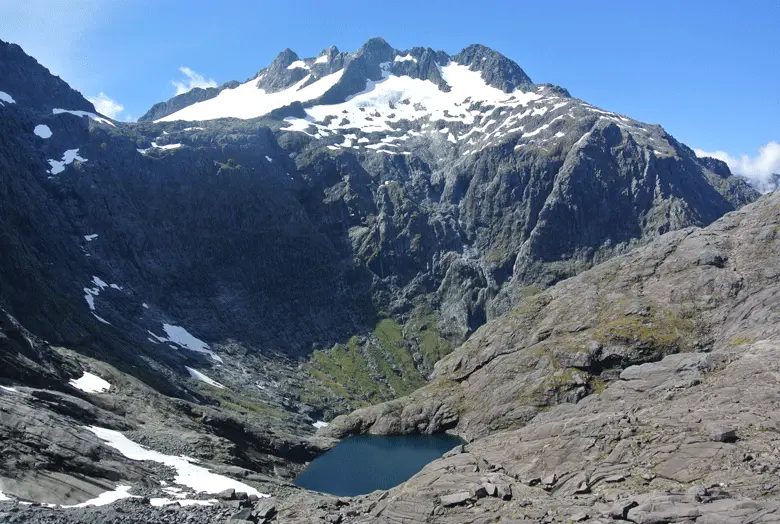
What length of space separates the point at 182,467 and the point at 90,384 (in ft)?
125

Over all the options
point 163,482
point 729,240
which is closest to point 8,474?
point 163,482

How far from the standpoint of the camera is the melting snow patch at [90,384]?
297 feet

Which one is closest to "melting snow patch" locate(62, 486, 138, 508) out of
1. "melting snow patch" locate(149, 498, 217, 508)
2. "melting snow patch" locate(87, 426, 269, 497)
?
"melting snow patch" locate(149, 498, 217, 508)

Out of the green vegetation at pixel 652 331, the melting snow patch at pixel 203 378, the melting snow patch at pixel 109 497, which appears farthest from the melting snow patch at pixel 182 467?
the melting snow patch at pixel 203 378

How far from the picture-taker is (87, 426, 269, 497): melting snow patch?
199ft

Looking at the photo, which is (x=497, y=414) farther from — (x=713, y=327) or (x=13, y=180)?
(x=13, y=180)

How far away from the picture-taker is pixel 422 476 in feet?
180

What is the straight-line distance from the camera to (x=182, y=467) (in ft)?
216

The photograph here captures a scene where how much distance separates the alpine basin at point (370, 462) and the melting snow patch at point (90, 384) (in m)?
34.4

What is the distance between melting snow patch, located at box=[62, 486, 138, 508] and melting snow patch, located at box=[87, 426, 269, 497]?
6815 millimetres

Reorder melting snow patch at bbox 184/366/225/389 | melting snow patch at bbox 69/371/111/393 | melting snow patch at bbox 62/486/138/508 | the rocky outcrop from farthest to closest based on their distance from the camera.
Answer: melting snow patch at bbox 184/366/225/389
the rocky outcrop
melting snow patch at bbox 69/371/111/393
melting snow patch at bbox 62/486/138/508

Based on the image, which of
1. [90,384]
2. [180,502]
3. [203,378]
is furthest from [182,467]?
[203,378]

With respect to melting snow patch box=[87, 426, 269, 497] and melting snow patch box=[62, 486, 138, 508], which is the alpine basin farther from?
melting snow patch box=[62, 486, 138, 508]

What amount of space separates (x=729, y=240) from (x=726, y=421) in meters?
110
